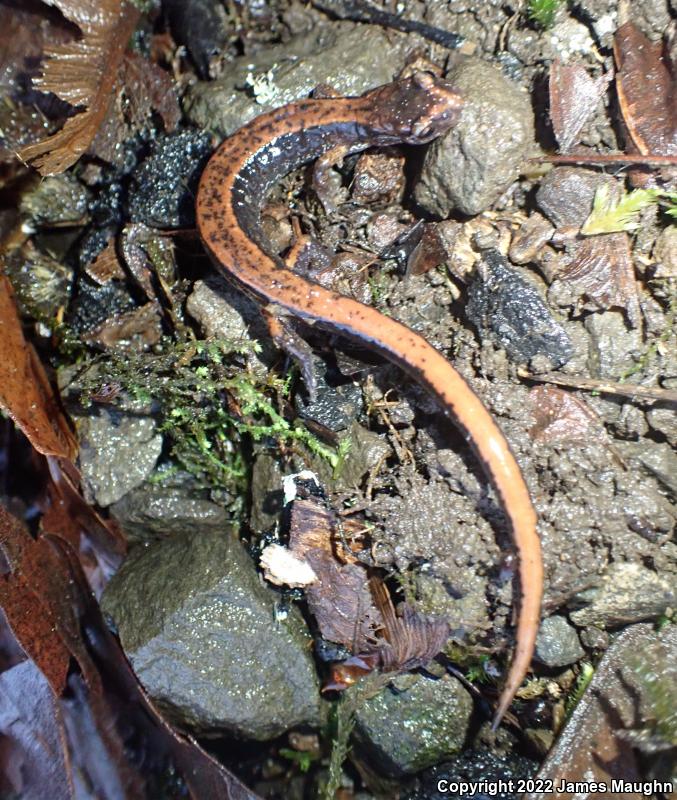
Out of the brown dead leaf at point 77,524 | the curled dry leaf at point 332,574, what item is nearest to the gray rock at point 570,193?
the curled dry leaf at point 332,574

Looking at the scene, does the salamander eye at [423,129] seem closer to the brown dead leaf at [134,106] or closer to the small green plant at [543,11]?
the small green plant at [543,11]

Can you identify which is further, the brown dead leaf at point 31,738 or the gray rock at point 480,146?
the gray rock at point 480,146

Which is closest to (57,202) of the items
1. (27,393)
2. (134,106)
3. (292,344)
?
(134,106)

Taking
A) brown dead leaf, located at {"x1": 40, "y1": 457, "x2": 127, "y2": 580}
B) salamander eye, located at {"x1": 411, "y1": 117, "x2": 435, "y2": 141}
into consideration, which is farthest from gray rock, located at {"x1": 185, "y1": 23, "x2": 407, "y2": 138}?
brown dead leaf, located at {"x1": 40, "y1": 457, "x2": 127, "y2": 580}

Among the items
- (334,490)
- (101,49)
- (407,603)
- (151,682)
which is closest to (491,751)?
(407,603)

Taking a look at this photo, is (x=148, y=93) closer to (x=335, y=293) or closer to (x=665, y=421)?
(x=335, y=293)

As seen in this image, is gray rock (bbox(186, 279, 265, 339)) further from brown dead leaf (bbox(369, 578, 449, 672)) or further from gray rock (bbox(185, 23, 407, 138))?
brown dead leaf (bbox(369, 578, 449, 672))
